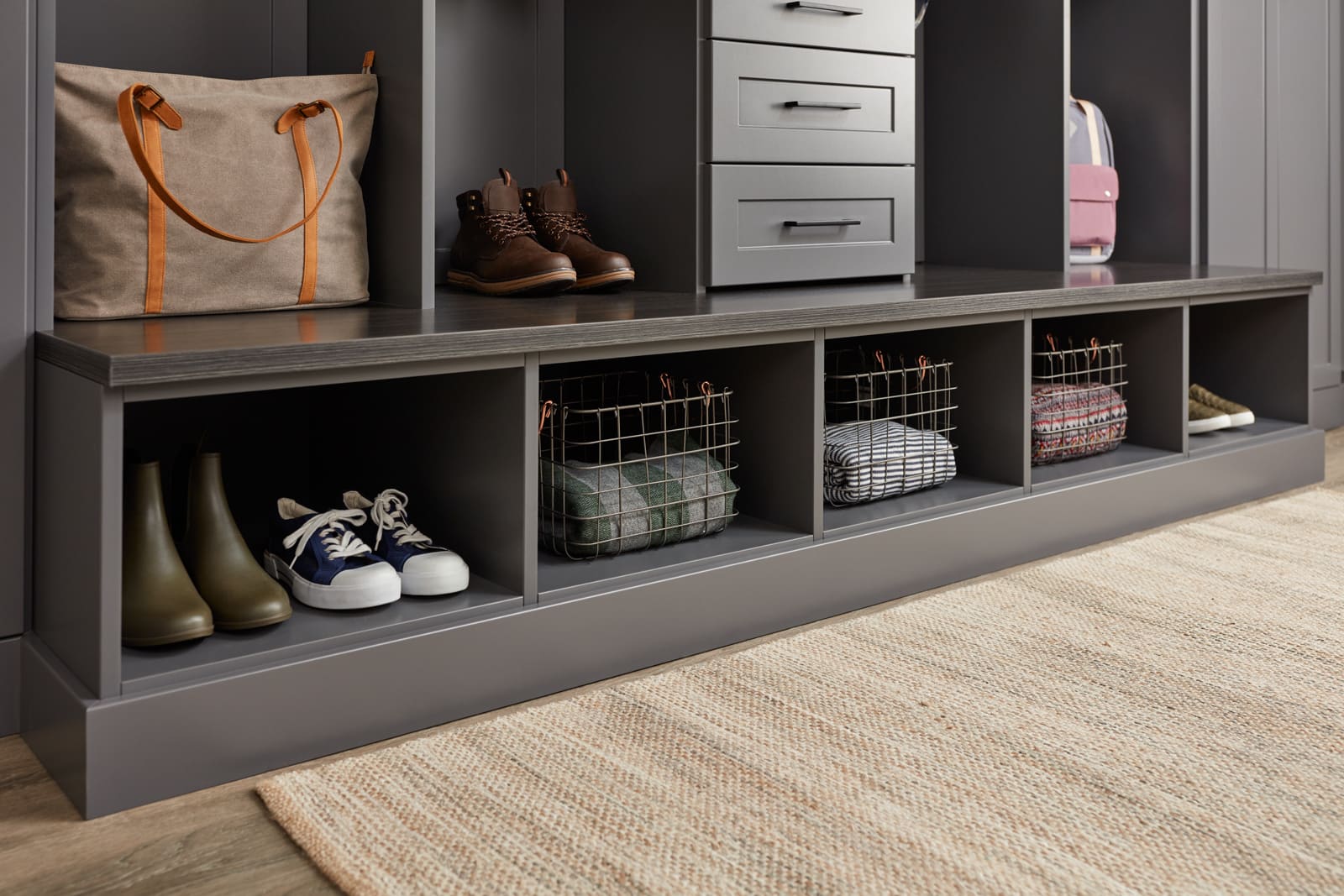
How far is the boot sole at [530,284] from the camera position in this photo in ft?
5.51

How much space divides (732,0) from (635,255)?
1.33 feet

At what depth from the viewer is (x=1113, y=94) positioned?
2766 mm

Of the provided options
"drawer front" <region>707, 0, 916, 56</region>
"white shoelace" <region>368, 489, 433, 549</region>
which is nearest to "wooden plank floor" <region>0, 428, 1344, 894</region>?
"white shoelace" <region>368, 489, 433, 549</region>

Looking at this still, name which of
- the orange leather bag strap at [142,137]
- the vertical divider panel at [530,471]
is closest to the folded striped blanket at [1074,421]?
the vertical divider panel at [530,471]

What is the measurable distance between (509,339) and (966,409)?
38.7 inches

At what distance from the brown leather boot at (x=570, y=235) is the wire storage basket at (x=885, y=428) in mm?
401

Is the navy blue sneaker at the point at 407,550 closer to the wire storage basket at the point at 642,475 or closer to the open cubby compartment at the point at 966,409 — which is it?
the wire storage basket at the point at 642,475

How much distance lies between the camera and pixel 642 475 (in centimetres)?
164

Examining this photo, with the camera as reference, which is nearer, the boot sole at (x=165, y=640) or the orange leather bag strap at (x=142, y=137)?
the boot sole at (x=165, y=640)

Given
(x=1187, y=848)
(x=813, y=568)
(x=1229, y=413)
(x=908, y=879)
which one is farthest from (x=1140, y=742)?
(x=1229, y=413)

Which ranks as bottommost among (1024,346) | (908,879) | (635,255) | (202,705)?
(908,879)

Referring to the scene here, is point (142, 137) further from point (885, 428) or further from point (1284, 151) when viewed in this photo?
point (1284, 151)

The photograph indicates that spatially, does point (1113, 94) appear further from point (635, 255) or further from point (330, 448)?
point (330, 448)

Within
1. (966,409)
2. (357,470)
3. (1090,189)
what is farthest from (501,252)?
(1090,189)
